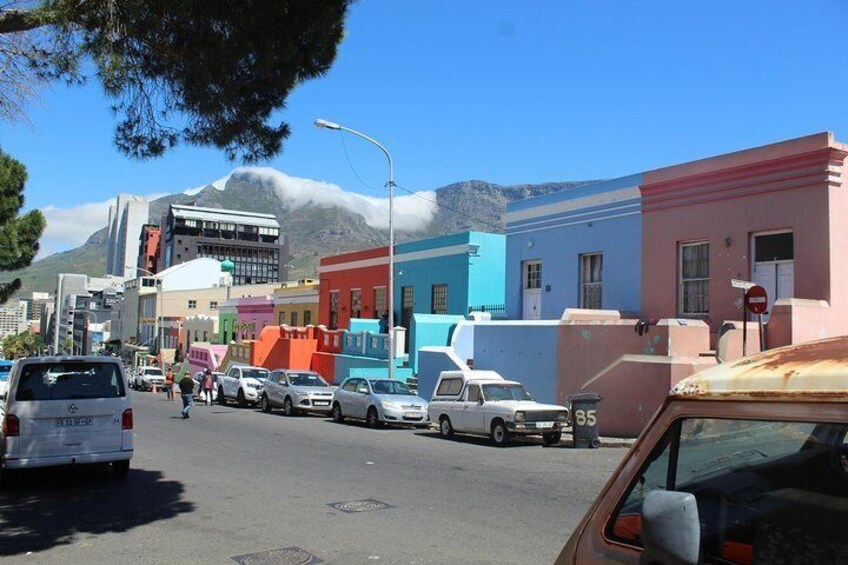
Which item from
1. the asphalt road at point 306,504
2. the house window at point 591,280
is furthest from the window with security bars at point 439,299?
the asphalt road at point 306,504

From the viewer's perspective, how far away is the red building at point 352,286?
36.5 metres

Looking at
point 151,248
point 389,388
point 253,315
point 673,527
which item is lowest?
point 389,388

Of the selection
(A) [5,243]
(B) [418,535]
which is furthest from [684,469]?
(A) [5,243]

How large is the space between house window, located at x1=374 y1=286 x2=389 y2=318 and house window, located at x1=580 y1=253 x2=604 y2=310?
555 inches

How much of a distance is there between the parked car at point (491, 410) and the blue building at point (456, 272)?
35.7 ft

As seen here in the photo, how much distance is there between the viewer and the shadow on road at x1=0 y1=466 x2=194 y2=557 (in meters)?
7.96

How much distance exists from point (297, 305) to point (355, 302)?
8.76 metres

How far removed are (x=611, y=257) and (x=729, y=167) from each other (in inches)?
188

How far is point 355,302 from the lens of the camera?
38.8 metres

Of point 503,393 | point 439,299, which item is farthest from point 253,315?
point 503,393

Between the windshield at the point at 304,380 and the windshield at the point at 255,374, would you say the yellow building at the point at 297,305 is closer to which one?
the windshield at the point at 255,374

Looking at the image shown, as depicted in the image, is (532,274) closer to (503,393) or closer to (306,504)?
(503,393)

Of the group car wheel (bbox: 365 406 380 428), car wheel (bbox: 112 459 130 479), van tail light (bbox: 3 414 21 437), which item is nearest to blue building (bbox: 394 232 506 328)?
car wheel (bbox: 365 406 380 428)

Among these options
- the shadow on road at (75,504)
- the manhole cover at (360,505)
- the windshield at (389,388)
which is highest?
the windshield at (389,388)
